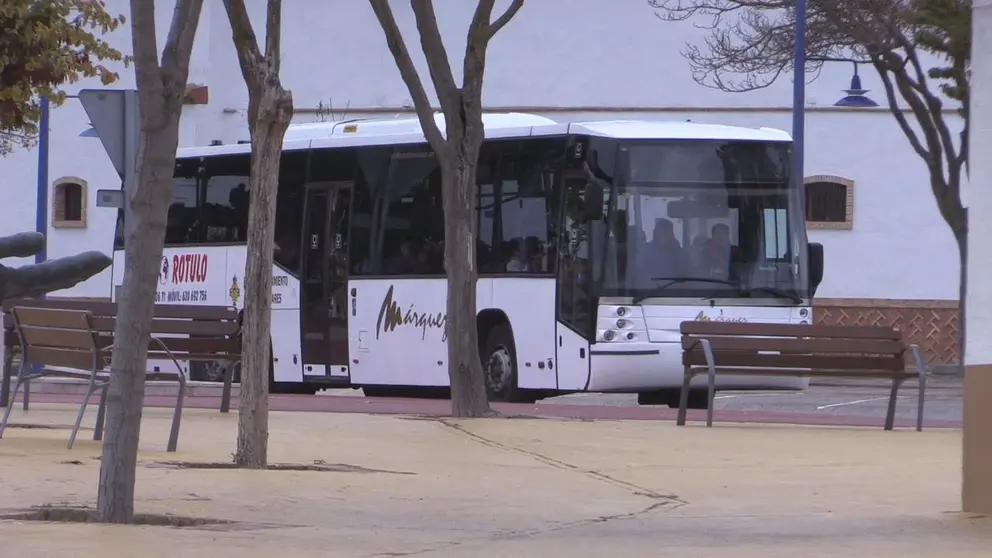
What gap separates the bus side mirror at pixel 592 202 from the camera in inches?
744

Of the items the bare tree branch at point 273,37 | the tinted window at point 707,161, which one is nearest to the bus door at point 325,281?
the tinted window at point 707,161

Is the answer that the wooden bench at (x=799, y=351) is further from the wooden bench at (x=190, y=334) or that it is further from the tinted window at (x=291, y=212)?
the tinted window at (x=291, y=212)

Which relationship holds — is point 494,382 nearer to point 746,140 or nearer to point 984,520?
point 746,140

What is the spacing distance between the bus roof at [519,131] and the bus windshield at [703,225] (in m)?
0.18

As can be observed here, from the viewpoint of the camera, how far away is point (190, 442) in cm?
1204

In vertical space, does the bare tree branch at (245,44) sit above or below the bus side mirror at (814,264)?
above

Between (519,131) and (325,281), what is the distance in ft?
11.1

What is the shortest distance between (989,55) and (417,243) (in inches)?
538

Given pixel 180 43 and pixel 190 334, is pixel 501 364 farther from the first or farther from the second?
pixel 180 43

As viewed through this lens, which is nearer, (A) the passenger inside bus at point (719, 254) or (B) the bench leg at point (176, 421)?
(B) the bench leg at point (176, 421)

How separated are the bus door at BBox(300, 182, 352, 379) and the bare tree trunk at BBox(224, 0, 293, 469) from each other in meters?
11.5

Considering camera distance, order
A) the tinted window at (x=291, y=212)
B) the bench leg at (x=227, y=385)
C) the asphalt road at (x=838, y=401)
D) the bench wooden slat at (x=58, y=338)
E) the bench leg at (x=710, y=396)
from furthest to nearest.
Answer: the tinted window at (x=291, y=212), the asphalt road at (x=838, y=401), the bench leg at (x=227, y=385), the bench leg at (x=710, y=396), the bench wooden slat at (x=58, y=338)

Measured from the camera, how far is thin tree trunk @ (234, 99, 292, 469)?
1020 centimetres

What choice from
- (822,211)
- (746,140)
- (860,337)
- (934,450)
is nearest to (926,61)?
(822,211)
